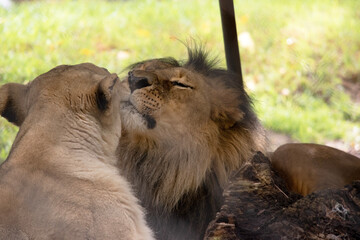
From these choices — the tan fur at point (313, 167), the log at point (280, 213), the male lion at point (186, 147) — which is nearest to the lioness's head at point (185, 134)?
the male lion at point (186, 147)

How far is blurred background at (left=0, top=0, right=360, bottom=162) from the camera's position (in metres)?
4.18

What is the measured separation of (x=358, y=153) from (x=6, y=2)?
2477 mm

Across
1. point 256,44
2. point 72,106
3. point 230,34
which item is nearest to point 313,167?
point 230,34

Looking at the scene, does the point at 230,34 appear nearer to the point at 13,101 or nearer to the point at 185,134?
the point at 185,134

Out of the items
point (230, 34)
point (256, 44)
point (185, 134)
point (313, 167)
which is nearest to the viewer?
point (313, 167)

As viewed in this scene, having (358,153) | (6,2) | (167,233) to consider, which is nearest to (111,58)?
(6,2)

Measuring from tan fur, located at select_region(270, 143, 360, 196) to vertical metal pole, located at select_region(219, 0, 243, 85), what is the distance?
1.68ft

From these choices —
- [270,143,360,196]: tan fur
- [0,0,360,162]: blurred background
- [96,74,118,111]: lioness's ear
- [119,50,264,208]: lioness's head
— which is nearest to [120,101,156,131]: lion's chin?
[119,50,264,208]: lioness's head

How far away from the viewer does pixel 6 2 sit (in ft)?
13.1

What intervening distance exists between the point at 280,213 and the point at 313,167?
37 cm

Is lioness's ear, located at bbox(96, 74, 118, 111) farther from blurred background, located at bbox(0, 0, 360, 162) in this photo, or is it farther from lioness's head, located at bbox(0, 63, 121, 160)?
blurred background, located at bbox(0, 0, 360, 162)

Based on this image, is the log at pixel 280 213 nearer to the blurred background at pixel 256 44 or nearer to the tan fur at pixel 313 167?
the tan fur at pixel 313 167

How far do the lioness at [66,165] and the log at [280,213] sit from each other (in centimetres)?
30

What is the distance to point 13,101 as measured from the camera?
212 cm
